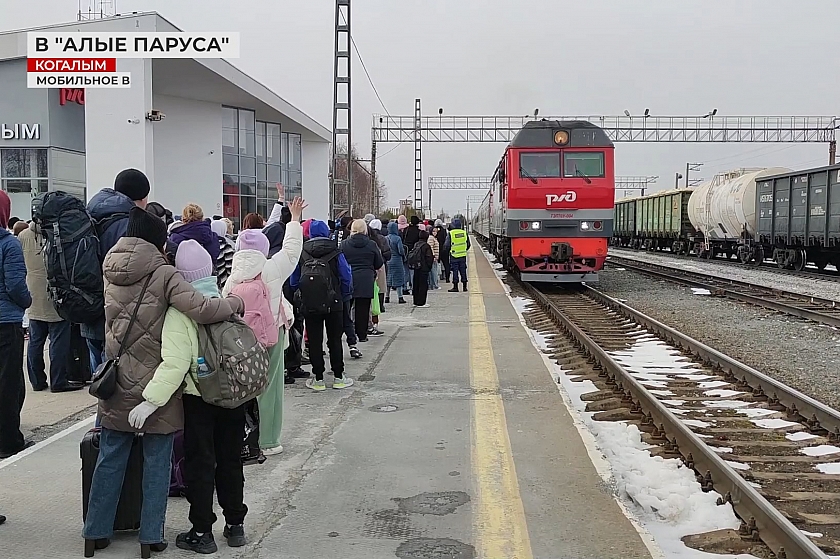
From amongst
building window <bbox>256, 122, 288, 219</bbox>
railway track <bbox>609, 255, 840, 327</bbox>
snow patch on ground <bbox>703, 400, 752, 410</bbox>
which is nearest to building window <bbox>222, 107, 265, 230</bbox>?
building window <bbox>256, 122, 288, 219</bbox>

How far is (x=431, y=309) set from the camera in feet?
52.5

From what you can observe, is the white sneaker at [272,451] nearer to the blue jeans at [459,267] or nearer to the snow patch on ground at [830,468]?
the snow patch on ground at [830,468]

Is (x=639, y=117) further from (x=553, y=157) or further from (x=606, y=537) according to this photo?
(x=606, y=537)

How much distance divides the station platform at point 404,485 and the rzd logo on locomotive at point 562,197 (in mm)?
9671

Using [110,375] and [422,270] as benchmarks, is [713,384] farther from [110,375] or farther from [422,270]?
[422,270]

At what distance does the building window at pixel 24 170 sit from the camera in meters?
20.4

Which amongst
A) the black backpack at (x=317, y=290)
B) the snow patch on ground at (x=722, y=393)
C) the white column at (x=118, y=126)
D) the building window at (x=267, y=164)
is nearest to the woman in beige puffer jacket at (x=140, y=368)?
the black backpack at (x=317, y=290)

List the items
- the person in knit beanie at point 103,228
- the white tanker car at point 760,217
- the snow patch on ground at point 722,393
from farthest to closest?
1. the white tanker car at point 760,217
2. the snow patch on ground at point 722,393
3. the person in knit beanie at point 103,228

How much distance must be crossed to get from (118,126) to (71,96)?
56.8 inches

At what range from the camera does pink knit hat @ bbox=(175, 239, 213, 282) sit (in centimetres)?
445

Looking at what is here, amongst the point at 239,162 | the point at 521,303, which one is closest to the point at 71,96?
the point at 239,162

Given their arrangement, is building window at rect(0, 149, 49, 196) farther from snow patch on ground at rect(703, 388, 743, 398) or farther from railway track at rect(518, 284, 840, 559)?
snow patch on ground at rect(703, 388, 743, 398)

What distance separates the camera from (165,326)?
12.9 ft

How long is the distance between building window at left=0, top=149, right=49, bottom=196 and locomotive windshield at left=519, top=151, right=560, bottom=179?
12.0m
